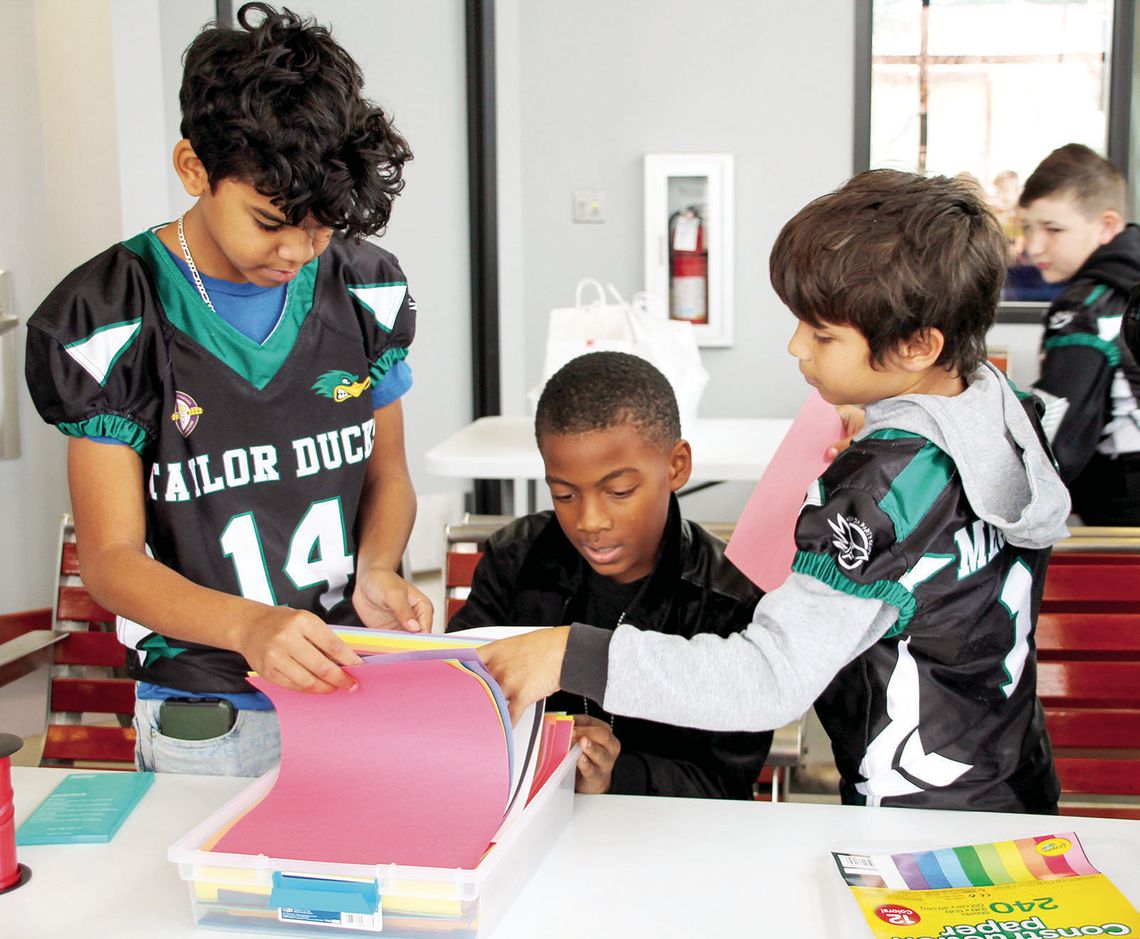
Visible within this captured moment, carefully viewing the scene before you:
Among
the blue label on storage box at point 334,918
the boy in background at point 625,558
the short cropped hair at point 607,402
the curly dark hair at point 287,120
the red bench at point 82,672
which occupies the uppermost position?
the curly dark hair at point 287,120

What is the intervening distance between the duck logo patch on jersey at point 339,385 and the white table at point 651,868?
0.44 m

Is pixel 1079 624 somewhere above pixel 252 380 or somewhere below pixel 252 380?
below

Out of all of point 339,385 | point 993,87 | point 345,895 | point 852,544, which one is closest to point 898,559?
point 852,544

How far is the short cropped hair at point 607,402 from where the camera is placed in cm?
145

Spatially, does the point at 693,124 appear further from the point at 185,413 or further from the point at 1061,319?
the point at 185,413

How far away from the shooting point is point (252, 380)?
50.8 inches

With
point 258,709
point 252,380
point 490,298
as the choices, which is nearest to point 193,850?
point 258,709

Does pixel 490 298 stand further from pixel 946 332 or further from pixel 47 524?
pixel 946 332

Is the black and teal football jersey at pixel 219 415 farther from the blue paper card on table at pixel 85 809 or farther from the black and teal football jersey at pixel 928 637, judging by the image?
the black and teal football jersey at pixel 928 637

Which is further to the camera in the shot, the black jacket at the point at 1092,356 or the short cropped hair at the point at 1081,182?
the short cropped hair at the point at 1081,182

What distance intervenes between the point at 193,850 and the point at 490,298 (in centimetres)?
401

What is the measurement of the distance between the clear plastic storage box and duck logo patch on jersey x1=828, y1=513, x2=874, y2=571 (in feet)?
1.12

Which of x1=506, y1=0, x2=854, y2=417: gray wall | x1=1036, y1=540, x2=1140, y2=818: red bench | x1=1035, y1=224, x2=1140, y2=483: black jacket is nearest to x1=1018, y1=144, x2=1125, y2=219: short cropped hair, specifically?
x1=1035, y1=224, x2=1140, y2=483: black jacket

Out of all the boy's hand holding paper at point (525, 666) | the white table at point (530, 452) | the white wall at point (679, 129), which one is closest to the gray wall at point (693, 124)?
the white wall at point (679, 129)
